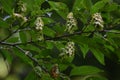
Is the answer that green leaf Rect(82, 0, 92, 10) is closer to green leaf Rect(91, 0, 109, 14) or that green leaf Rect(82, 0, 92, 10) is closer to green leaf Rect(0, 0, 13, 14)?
green leaf Rect(91, 0, 109, 14)

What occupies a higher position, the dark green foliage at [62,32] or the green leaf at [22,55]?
the dark green foliage at [62,32]

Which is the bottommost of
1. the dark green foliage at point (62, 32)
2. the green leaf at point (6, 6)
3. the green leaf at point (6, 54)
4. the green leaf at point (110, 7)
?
the green leaf at point (6, 54)

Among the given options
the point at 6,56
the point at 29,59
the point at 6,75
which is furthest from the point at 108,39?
the point at 6,75

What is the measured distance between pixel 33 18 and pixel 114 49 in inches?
10.3

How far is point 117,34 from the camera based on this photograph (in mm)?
1282

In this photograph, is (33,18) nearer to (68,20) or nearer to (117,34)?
(68,20)

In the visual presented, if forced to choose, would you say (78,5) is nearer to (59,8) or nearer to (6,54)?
(59,8)

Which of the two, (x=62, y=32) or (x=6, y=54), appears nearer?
(x=62, y=32)

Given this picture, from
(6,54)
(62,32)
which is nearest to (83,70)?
(62,32)

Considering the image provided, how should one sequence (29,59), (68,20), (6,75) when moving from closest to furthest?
(68,20), (29,59), (6,75)

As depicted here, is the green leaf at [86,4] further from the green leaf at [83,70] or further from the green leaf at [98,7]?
the green leaf at [83,70]

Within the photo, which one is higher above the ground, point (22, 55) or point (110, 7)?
point (110, 7)

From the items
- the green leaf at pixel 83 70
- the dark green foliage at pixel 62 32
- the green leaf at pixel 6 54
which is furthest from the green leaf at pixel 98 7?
the green leaf at pixel 6 54

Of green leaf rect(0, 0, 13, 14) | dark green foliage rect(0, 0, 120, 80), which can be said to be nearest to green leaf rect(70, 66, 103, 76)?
dark green foliage rect(0, 0, 120, 80)
